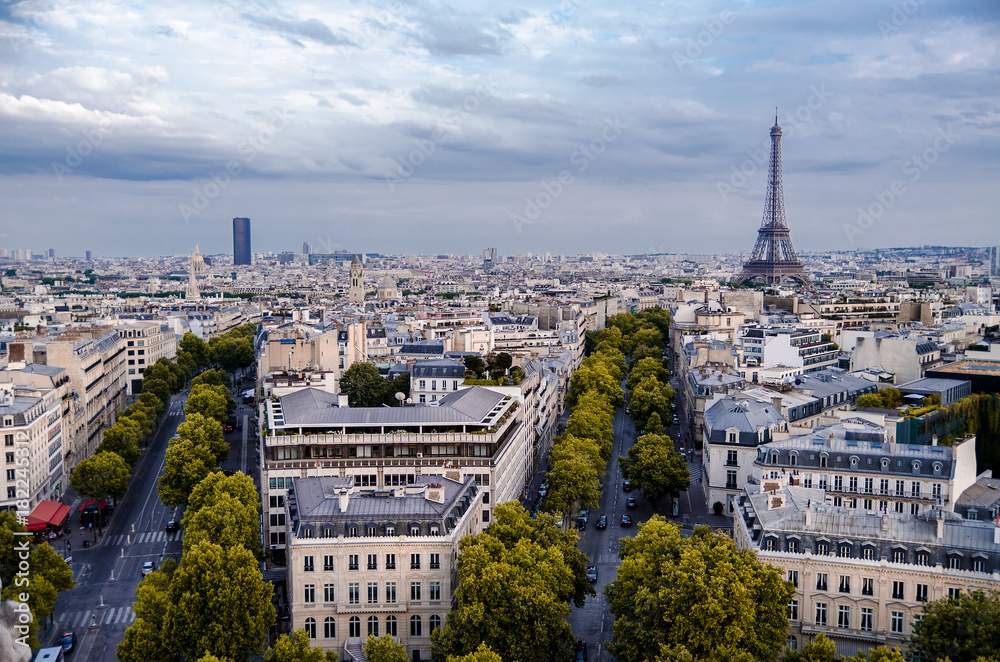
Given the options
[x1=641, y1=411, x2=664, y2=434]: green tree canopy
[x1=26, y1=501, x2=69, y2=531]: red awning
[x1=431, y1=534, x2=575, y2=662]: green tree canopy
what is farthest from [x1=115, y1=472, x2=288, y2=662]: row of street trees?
[x1=641, y1=411, x2=664, y2=434]: green tree canopy

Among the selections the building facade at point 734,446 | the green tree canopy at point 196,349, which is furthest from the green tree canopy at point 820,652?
the green tree canopy at point 196,349

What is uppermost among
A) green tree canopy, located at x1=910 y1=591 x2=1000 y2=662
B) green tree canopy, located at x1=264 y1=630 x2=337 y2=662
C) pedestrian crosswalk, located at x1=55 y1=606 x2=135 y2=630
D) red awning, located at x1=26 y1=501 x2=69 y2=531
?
green tree canopy, located at x1=910 y1=591 x2=1000 y2=662

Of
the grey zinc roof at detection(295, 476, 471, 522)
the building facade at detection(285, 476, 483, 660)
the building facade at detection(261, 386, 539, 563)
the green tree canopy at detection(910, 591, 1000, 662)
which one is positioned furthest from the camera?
the building facade at detection(261, 386, 539, 563)

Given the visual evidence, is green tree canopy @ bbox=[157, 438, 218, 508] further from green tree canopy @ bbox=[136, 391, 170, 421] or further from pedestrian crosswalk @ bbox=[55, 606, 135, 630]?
green tree canopy @ bbox=[136, 391, 170, 421]

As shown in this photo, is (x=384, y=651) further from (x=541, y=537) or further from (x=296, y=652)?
(x=541, y=537)

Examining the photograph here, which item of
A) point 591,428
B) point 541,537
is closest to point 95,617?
point 541,537

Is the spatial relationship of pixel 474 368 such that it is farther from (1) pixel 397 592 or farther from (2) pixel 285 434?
(1) pixel 397 592
